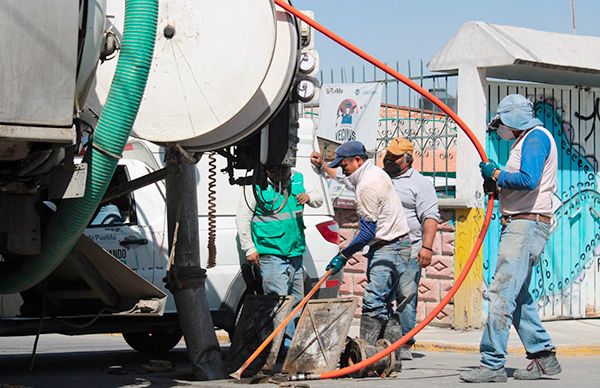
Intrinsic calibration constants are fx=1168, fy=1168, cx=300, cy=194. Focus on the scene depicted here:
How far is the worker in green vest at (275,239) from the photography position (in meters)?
9.98

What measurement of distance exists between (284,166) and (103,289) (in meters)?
1.58

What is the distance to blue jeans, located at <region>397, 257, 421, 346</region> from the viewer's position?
1023 cm

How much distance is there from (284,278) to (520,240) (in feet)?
7.20

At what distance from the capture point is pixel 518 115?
29.6ft

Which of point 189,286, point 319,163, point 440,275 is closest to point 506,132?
point 319,163

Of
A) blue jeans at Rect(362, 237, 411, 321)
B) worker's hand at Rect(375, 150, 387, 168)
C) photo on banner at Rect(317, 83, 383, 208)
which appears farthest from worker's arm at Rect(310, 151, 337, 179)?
worker's hand at Rect(375, 150, 387, 168)

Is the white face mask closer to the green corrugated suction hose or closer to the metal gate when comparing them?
the green corrugated suction hose

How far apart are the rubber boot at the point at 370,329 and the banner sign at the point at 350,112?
5328 mm

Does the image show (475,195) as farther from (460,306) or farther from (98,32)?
(98,32)

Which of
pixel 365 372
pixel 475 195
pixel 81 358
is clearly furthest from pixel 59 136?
pixel 475 195

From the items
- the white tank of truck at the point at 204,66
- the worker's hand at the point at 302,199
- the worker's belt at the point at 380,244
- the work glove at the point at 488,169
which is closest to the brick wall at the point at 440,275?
the worker's hand at the point at 302,199

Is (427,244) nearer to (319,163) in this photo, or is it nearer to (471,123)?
(319,163)

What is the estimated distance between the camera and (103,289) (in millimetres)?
8375

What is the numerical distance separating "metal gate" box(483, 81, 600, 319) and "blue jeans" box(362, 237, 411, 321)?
464 cm
